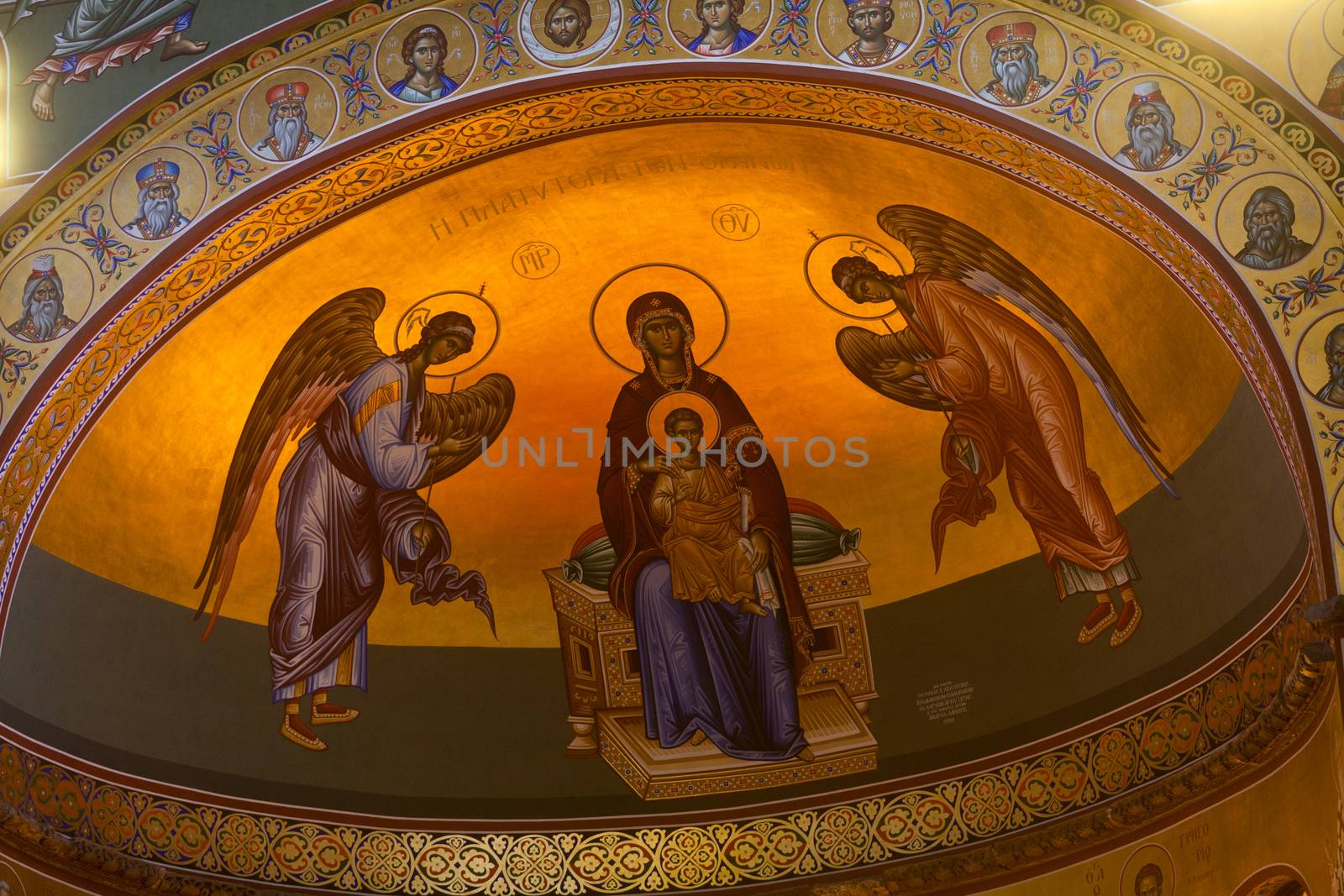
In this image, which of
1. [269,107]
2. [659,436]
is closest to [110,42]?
[269,107]

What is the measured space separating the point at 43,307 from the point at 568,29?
370 cm

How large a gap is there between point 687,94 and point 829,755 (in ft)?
17.1

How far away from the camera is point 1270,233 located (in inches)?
372

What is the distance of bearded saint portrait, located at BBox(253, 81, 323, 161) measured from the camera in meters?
10.9

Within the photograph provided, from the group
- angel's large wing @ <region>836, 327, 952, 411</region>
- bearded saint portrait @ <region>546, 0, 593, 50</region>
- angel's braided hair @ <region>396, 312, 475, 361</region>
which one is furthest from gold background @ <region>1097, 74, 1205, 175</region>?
angel's braided hair @ <region>396, 312, 475, 361</region>

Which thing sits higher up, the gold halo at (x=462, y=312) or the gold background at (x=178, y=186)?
the gold halo at (x=462, y=312)

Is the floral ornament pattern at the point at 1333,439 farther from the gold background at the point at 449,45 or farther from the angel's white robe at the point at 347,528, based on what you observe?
the angel's white robe at the point at 347,528

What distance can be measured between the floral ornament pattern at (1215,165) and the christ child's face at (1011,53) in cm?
112

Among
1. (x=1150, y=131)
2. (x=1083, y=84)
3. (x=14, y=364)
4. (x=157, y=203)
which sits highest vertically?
(x=157, y=203)

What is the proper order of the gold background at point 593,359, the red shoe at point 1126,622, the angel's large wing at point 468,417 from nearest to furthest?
the gold background at point 593,359 < the red shoe at point 1126,622 < the angel's large wing at point 468,417

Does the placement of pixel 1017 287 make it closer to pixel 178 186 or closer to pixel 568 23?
pixel 568 23

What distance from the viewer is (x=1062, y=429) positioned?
12.3m

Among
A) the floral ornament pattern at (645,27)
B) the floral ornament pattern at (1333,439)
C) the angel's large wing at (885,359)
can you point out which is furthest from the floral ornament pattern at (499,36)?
the floral ornament pattern at (1333,439)

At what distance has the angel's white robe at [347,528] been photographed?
12914 millimetres
